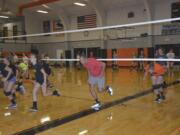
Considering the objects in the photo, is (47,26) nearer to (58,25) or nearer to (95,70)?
(58,25)

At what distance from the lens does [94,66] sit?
6.28 metres

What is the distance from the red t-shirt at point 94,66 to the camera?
621 cm

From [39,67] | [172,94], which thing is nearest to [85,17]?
[172,94]

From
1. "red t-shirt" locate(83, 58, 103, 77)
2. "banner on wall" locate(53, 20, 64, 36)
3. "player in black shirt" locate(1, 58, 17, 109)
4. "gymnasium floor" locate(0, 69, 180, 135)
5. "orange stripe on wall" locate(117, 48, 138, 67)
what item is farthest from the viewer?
"banner on wall" locate(53, 20, 64, 36)

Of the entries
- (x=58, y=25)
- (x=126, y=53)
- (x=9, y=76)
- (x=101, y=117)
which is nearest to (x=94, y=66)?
(x=101, y=117)

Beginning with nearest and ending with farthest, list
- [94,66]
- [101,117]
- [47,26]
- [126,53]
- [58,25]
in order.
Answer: [101,117] → [94,66] → [126,53] → [58,25] → [47,26]

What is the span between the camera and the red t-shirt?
6.21 metres

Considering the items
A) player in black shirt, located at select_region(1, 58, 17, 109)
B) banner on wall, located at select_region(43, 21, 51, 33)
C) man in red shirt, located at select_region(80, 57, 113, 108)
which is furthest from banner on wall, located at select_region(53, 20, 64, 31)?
man in red shirt, located at select_region(80, 57, 113, 108)

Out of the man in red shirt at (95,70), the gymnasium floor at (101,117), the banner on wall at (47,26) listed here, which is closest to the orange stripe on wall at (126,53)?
the banner on wall at (47,26)

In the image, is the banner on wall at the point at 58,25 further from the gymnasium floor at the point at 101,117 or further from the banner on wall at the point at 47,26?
the gymnasium floor at the point at 101,117

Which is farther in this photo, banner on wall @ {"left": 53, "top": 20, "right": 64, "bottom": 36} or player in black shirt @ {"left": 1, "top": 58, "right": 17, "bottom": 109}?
banner on wall @ {"left": 53, "top": 20, "right": 64, "bottom": 36}

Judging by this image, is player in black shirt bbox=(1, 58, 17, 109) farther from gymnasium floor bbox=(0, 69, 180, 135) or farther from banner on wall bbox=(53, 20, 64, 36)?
banner on wall bbox=(53, 20, 64, 36)

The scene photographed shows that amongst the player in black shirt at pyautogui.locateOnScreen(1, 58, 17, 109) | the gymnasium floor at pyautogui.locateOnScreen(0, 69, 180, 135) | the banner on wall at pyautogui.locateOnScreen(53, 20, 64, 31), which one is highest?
the banner on wall at pyautogui.locateOnScreen(53, 20, 64, 31)

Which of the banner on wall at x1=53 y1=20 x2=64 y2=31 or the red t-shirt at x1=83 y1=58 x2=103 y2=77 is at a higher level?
the banner on wall at x1=53 y1=20 x2=64 y2=31
